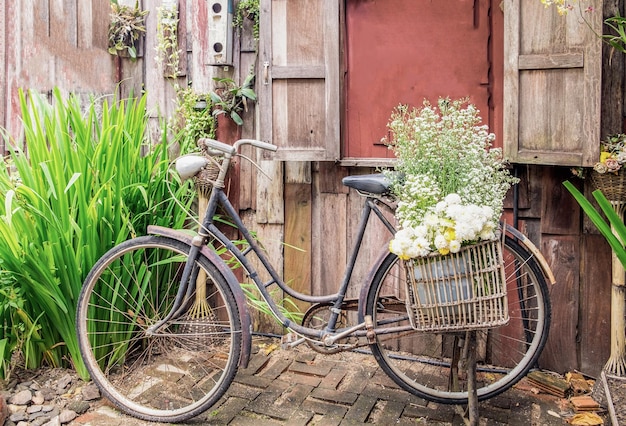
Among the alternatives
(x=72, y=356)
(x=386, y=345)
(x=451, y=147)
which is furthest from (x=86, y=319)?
(x=451, y=147)

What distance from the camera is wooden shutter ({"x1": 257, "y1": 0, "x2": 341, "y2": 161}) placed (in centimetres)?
357

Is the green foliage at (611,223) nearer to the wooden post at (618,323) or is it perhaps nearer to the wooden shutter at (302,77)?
the wooden post at (618,323)

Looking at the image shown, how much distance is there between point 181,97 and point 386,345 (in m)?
2.16

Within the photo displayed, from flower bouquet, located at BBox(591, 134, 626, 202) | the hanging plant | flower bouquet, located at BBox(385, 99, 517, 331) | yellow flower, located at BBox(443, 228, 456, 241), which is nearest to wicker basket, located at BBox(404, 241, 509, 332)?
flower bouquet, located at BBox(385, 99, 517, 331)

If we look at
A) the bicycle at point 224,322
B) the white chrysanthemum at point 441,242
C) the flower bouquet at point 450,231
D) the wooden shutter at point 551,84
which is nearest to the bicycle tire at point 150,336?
the bicycle at point 224,322

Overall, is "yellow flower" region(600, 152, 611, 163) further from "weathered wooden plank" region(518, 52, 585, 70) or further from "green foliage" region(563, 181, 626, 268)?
"weathered wooden plank" region(518, 52, 585, 70)

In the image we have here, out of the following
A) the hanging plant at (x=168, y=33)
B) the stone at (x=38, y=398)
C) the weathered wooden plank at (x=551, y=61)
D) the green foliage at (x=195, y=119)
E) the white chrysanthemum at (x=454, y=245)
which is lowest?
the stone at (x=38, y=398)

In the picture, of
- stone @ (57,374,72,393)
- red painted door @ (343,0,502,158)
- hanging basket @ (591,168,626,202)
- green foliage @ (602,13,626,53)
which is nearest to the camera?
green foliage @ (602,13,626,53)

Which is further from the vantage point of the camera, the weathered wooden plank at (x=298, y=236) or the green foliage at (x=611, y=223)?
the weathered wooden plank at (x=298, y=236)

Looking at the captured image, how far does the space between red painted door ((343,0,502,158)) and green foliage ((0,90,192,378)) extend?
4.10 feet

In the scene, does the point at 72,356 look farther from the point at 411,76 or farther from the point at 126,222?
the point at 411,76

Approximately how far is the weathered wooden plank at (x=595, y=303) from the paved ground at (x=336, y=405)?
1.18 ft

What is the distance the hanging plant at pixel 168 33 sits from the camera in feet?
13.4

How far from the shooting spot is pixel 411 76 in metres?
3.64
